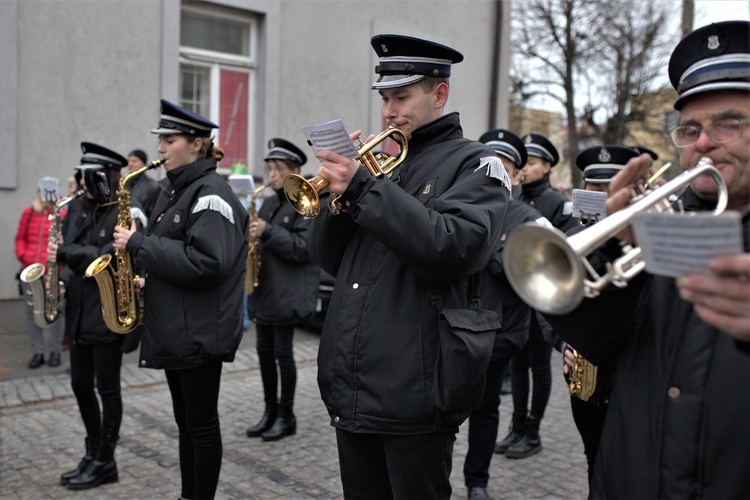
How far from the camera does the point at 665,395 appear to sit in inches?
69.6

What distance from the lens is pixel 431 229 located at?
2459 mm

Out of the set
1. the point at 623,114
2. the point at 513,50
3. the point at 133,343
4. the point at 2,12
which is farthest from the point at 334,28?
the point at 623,114

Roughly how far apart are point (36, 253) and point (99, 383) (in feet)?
12.0

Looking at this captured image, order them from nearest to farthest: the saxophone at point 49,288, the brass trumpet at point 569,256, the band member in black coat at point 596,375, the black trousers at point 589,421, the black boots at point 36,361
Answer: the brass trumpet at point 569,256 → the band member in black coat at point 596,375 → the black trousers at point 589,421 → the saxophone at point 49,288 → the black boots at point 36,361

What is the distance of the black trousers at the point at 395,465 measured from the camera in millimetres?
2604

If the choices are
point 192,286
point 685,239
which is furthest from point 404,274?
point 192,286

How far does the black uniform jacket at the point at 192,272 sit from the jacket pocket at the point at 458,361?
5.20 feet

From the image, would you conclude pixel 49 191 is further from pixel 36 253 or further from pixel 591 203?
pixel 591 203

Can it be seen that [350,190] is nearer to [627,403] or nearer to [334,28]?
[627,403]

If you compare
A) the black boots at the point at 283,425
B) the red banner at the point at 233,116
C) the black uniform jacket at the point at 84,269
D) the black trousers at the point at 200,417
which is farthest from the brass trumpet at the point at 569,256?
the red banner at the point at 233,116

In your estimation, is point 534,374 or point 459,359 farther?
point 534,374

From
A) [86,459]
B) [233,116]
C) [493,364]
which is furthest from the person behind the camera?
[233,116]

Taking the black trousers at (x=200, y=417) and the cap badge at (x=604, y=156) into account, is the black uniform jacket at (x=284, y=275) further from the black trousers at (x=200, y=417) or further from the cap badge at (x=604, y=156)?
the cap badge at (x=604, y=156)

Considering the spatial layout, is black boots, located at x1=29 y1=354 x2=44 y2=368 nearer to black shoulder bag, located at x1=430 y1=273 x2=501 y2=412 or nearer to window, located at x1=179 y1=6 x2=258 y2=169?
window, located at x1=179 y1=6 x2=258 y2=169
